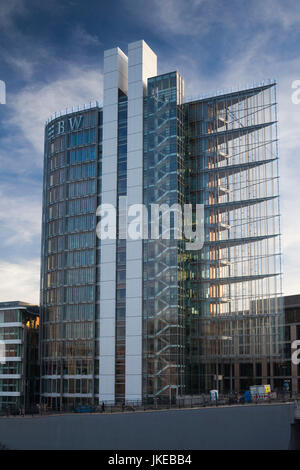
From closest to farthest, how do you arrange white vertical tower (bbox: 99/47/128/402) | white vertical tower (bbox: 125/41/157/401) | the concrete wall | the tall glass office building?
the concrete wall, white vertical tower (bbox: 125/41/157/401), the tall glass office building, white vertical tower (bbox: 99/47/128/402)

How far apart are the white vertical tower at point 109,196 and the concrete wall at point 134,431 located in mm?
21330

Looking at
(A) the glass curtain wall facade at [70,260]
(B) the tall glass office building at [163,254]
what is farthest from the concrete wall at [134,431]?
Answer: (A) the glass curtain wall facade at [70,260]

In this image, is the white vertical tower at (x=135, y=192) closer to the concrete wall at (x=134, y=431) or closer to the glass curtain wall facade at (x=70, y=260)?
the glass curtain wall facade at (x=70, y=260)

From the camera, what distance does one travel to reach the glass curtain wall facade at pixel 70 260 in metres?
84.9

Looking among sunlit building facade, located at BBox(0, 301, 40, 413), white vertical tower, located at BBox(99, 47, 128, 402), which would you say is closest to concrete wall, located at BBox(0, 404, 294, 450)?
white vertical tower, located at BBox(99, 47, 128, 402)

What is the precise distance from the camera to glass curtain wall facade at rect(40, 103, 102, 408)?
279ft

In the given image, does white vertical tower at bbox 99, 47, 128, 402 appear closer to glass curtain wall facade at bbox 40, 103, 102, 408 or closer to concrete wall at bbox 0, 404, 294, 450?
glass curtain wall facade at bbox 40, 103, 102, 408

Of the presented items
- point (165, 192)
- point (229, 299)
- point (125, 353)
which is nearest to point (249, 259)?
point (229, 299)

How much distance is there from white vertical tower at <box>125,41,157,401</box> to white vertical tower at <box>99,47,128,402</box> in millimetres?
2381

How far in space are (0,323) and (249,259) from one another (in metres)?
42.8

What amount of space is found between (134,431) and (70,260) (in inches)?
1468

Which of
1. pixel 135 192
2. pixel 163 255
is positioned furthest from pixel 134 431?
pixel 135 192

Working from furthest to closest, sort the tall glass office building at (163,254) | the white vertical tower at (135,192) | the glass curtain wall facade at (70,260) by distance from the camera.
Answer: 1. the glass curtain wall facade at (70,260)
2. the tall glass office building at (163,254)
3. the white vertical tower at (135,192)
